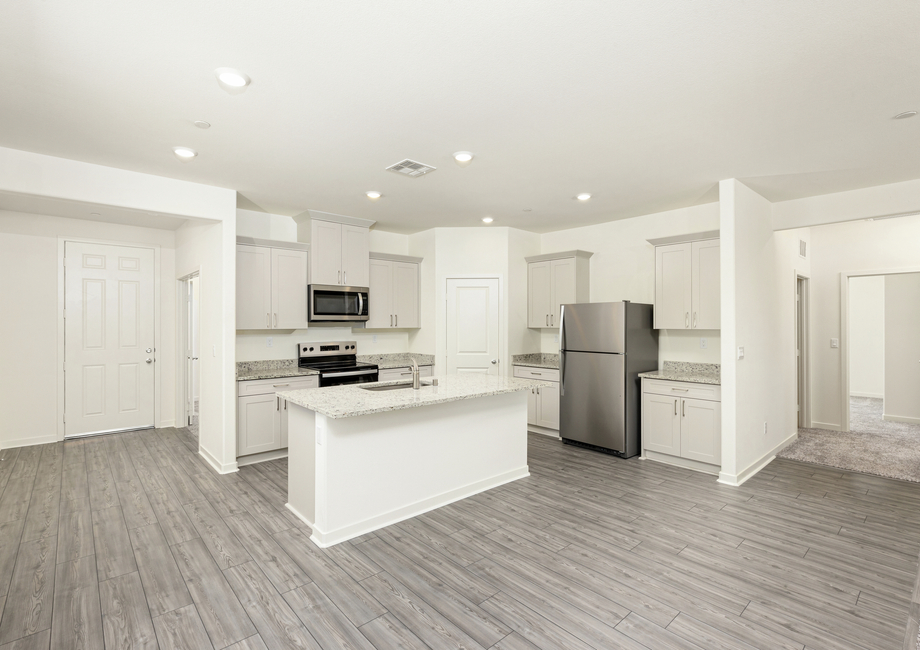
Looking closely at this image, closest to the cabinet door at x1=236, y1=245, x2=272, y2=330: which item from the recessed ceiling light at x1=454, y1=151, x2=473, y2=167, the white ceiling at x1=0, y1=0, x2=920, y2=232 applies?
the white ceiling at x1=0, y1=0, x2=920, y2=232

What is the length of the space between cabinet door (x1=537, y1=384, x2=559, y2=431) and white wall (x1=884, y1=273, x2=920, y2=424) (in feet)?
16.9

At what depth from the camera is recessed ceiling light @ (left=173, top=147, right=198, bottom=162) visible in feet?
11.0

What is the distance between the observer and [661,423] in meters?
4.73

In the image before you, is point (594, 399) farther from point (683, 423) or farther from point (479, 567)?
point (479, 567)

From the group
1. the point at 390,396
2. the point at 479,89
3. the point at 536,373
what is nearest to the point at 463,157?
the point at 479,89

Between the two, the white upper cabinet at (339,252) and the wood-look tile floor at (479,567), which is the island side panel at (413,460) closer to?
the wood-look tile floor at (479,567)

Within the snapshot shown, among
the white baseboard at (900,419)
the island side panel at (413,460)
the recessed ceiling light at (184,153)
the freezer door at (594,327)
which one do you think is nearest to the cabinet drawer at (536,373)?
the freezer door at (594,327)

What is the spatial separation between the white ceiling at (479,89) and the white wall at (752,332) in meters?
0.43

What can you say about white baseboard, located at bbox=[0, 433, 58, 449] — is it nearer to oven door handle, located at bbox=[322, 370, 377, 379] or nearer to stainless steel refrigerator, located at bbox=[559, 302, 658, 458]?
oven door handle, located at bbox=[322, 370, 377, 379]

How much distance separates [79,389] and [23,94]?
4.05 m

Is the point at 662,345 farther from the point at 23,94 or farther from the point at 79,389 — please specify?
the point at 79,389

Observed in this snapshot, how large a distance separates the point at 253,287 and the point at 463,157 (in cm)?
276

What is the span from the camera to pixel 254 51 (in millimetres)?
2176

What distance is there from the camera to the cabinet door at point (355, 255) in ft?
18.3
